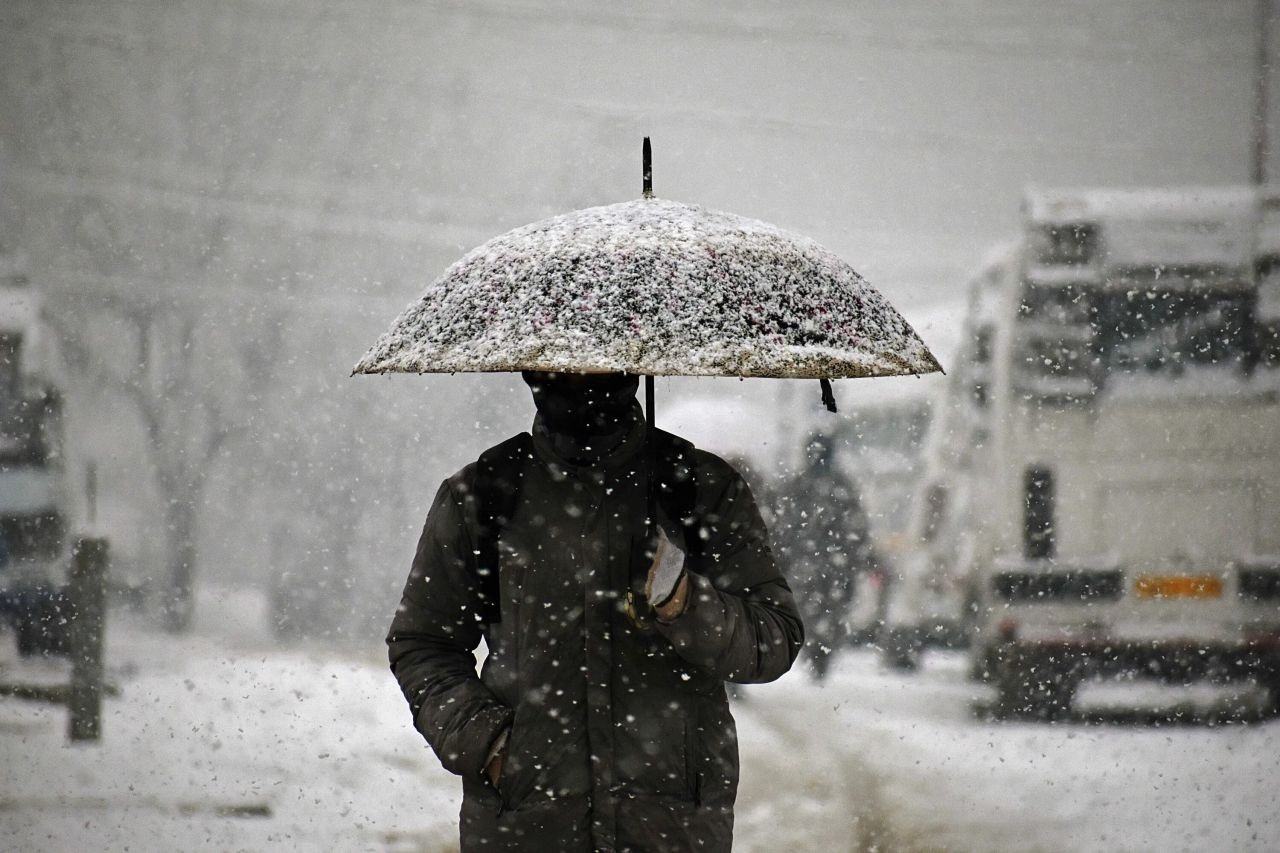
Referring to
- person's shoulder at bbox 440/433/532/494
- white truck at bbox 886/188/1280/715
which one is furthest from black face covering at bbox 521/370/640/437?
white truck at bbox 886/188/1280/715

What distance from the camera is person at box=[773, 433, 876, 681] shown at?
992 centimetres

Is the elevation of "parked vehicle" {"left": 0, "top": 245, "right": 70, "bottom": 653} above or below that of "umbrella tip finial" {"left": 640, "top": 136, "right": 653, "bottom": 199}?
below

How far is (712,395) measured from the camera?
36.2ft

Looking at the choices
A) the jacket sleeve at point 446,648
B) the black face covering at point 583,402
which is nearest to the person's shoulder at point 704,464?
Result: the black face covering at point 583,402

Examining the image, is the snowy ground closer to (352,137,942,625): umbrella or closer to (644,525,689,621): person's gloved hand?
(644,525,689,621): person's gloved hand

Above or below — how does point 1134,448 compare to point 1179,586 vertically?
above

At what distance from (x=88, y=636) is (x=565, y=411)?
16.0 ft

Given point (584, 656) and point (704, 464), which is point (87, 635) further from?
point (704, 464)

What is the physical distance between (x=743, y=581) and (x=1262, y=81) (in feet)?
25.2

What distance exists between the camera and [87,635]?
21.4 ft

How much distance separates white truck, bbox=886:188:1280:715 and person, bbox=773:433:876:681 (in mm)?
1915

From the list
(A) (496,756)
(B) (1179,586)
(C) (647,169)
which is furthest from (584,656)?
(B) (1179,586)

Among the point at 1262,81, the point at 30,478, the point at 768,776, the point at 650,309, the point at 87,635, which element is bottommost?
the point at 768,776

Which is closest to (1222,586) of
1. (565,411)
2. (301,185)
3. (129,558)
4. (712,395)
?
(712,395)
